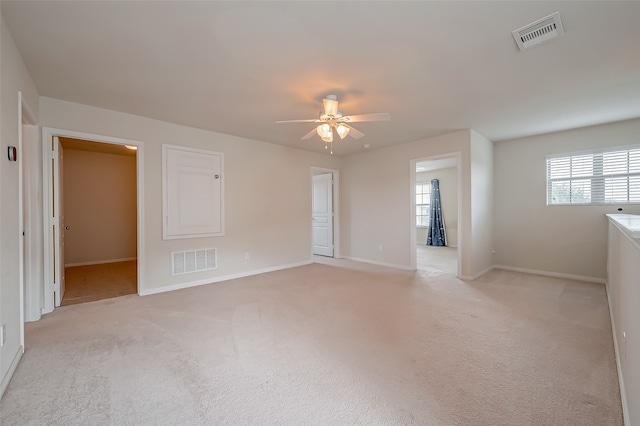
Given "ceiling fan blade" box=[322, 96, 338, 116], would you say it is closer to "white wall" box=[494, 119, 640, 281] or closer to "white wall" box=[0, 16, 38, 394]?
"white wall" box=[0, 16, 38, 394]

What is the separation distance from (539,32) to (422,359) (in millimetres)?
2564

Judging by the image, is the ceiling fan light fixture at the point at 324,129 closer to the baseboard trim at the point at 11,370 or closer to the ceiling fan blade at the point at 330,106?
the ceiling fan blade at the point at 330,106

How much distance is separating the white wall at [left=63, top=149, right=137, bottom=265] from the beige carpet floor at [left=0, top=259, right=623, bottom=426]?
11.7 ft

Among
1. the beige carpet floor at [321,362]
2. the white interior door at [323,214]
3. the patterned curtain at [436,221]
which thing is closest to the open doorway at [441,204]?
the patterned curtain at [436,221]

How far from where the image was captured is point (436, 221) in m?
8.38

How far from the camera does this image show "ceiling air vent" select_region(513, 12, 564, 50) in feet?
6.03

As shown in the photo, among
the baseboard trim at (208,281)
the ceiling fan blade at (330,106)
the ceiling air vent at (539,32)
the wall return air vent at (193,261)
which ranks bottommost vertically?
the baseboard trim at (208,281)

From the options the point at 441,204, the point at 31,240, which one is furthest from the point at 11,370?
the point at 441,204

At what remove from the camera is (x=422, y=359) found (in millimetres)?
2055

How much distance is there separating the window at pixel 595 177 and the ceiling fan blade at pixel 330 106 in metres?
4.29

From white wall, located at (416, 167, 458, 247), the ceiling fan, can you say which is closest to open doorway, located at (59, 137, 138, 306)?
the ceiling fan

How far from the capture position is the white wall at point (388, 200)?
14.6ft

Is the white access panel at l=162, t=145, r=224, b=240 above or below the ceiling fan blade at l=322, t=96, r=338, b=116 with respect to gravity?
below

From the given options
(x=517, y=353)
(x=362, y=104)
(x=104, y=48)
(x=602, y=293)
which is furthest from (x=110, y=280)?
(x=602, y=293)
